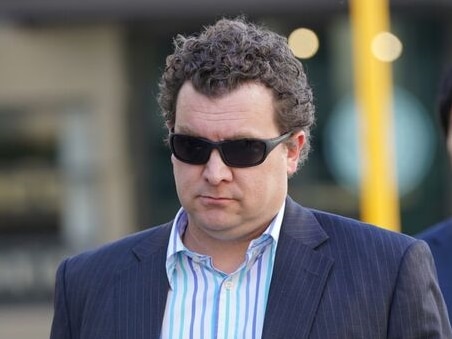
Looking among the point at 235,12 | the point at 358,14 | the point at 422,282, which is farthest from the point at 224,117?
the point at 235,12

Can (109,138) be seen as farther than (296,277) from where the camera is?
Yes

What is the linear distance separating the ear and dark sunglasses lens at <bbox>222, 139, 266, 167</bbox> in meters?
0.16

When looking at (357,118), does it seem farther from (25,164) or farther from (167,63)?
(167,63)

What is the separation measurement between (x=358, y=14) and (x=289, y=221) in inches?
156

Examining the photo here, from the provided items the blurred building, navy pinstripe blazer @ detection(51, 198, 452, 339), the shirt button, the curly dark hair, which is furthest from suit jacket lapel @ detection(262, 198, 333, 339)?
the blurred building

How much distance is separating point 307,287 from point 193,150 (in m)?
0.46

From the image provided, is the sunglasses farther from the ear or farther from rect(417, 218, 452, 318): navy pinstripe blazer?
rect(417, 218, 452, 318): navy pinstripe blazer

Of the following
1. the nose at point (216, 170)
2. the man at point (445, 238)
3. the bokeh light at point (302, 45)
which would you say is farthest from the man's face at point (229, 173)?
the bokeh light at point (302, 45)

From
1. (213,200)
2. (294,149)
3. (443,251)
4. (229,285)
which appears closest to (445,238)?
(443,251)

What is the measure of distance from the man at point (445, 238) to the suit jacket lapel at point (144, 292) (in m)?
1.09

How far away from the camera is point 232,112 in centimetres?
330

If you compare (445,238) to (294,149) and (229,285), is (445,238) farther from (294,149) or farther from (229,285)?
(229,285)

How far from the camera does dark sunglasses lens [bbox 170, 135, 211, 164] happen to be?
10.8 ft

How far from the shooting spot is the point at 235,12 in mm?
13992
